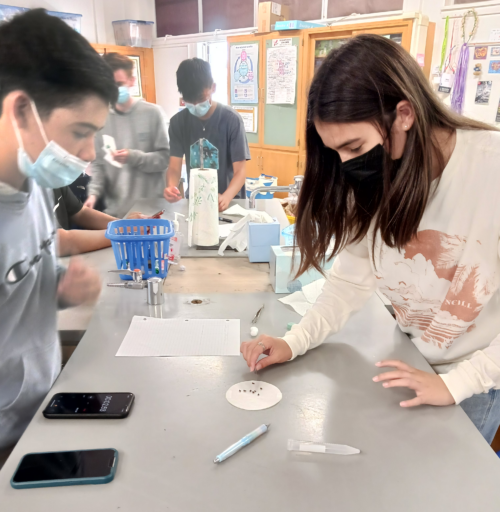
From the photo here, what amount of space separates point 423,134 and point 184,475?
72 cm

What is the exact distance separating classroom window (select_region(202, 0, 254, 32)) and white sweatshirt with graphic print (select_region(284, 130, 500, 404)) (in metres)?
3.84

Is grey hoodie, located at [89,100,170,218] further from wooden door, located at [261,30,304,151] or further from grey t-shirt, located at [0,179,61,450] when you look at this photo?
wooden door, located at [261,30,304,151]

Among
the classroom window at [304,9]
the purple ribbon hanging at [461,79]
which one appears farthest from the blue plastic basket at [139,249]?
the classroom window at [304,9]

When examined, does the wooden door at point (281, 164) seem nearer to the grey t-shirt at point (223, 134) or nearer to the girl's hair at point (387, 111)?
the grey t-shirt at point (223, 134)

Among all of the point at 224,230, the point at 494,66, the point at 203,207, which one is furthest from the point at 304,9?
the point at 203,207

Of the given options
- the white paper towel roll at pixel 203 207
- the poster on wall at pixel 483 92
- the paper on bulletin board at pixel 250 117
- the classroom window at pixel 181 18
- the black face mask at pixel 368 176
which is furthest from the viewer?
the classroom window at pixel 181 18

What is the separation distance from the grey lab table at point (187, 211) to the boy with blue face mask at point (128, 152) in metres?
0.06

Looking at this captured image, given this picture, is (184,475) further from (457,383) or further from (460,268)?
(460,268)

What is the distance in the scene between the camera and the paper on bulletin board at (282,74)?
3.76m

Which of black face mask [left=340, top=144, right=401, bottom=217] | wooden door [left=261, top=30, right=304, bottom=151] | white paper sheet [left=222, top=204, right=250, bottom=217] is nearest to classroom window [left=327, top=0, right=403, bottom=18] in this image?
wooden door [left=261, top=30, right=304, bottom=151]

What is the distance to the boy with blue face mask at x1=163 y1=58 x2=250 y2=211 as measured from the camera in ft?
6.04

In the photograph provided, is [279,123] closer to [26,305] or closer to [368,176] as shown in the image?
[368,176]

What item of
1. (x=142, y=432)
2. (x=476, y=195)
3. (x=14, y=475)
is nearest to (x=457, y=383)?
(x=476, y=195)

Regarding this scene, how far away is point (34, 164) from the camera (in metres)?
0.63
